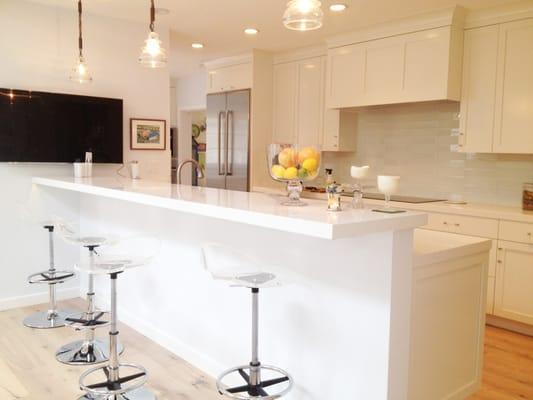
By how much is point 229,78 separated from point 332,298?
4.55 metres

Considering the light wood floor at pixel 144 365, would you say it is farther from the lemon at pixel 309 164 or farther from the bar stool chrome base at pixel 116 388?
the lemon at pixel 309 164

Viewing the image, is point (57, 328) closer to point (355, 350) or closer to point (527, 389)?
point (355, 350)

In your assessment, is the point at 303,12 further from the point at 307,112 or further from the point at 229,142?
the point at 229,142

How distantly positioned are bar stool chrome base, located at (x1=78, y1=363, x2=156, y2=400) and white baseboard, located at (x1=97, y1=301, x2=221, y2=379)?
35cm

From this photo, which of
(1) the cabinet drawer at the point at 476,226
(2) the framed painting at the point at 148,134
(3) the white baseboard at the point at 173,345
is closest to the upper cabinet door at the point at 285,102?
(2) the framed painting at the point at 148,134

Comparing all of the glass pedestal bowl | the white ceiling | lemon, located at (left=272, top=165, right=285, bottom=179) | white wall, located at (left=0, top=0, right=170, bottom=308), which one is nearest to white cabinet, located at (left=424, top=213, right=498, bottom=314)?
the white ceiling

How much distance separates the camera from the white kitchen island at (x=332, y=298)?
6.28ft

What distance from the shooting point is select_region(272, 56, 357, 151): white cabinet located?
5.37m

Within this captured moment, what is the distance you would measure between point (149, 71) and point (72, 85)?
0.78 metres

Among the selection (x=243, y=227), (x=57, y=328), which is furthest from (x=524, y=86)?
(x=57, y=328)

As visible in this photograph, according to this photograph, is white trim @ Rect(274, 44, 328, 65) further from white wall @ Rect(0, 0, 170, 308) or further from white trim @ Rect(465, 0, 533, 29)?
white wall @ Rect(0, 0, 170, 308)

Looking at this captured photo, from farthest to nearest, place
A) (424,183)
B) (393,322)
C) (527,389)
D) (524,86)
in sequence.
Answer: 1. (424,183)
2. (524,86)
3. (527,389)
4. (393,322)

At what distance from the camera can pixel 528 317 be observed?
370 centimetres

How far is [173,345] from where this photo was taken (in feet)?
10.5
